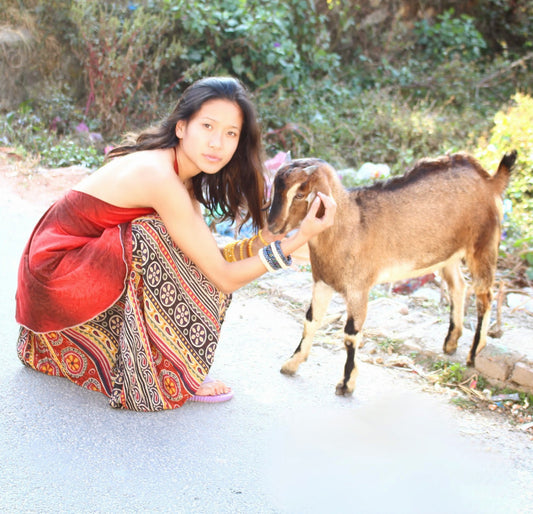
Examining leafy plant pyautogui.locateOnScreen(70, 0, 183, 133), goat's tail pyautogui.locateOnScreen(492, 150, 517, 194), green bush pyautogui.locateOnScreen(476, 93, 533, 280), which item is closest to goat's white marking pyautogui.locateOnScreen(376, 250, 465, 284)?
goat's tail pyautogui.locateOnScreen(492, 150, 517, 194)

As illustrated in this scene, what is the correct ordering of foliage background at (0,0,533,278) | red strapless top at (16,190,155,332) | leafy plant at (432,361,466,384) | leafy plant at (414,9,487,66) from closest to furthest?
red strapless top at (16,190,155,332), leafy plant at (432,361,466,384), foliage background at (0,0,533,278), leafy plant at (414,9,487,66)

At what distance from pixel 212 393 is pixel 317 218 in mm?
930

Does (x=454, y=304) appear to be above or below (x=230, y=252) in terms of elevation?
below

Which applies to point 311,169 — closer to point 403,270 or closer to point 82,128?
point 403,270

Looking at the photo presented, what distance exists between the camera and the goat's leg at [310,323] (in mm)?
3287

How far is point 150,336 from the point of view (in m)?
2.78

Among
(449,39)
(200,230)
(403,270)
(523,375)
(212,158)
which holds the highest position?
(449,39)

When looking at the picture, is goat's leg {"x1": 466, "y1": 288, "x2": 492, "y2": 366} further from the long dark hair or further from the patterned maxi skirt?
the patterned maxi skirt

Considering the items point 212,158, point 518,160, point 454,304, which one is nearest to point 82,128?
point 518,160

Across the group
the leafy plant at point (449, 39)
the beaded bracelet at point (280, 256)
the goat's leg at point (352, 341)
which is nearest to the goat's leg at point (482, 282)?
the goat's leg at point (352, 341)

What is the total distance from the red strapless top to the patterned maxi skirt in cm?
7

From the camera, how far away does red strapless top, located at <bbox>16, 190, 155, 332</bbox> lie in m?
2.73

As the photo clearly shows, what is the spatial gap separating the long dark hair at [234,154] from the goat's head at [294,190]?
0.80 feet

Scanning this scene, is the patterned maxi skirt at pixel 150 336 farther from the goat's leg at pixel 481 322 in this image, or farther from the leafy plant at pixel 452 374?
the goat's leg at pixel 481 322
